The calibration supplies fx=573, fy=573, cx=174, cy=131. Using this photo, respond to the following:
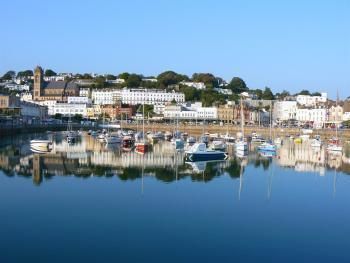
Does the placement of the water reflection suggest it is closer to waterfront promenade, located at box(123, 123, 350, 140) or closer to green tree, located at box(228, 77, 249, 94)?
waterfront promenade, located at box(123, 123, 350, 140)

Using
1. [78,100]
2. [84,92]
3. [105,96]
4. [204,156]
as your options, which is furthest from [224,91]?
[204,156]

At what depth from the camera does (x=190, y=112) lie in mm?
94625

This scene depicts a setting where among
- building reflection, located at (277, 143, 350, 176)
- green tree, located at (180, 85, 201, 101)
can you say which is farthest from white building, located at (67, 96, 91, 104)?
building reflection, located at (277, 143, 350, 176)

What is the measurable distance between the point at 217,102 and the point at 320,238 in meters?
88.8

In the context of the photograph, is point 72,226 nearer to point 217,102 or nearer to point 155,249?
point 155,249

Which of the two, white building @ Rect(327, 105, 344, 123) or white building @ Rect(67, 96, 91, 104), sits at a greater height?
white building @ Rect(67, 96, 91, 104)

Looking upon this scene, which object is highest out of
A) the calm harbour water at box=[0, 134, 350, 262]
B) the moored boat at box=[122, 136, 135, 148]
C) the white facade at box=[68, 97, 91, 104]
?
the white facade at box=[68, 97, 91, 104]

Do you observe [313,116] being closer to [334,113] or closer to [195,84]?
[334,113]

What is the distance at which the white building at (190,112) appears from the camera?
9338 cm

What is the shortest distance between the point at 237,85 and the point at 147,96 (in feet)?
107

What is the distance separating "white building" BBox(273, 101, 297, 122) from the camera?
322ft

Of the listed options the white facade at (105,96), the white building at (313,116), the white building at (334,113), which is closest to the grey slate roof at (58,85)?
the white facade at (105,96)

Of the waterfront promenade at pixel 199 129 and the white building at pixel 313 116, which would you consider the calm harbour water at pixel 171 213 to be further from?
the white building at pixel 313 116

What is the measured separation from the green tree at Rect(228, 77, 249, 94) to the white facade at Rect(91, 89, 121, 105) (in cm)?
3334
